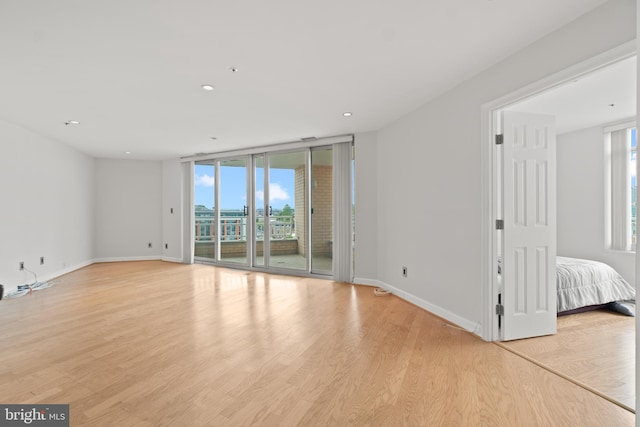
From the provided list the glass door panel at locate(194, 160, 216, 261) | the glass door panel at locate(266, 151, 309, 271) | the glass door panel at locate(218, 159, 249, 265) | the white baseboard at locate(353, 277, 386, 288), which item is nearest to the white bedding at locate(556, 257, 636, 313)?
the white baseboard at locate(353, 277, 386, 288)

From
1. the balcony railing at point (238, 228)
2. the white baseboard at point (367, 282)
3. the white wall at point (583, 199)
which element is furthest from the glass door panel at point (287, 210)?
the white wall at point (583, 199)

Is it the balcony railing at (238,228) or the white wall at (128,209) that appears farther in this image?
the white wall at (128,209)

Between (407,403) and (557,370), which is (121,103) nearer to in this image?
(407,403)

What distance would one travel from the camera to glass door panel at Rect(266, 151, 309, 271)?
5496mm

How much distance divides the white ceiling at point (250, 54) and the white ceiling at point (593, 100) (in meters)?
0.80

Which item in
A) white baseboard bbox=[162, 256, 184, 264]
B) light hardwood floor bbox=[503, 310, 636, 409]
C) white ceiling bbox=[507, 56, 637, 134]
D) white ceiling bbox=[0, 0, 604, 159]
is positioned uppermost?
white ceiling bbox=[0, 0, 604, 159]

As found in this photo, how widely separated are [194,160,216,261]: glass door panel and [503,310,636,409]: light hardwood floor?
5711 mm

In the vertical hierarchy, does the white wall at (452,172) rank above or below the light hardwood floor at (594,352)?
above

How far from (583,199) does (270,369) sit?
5038 mm

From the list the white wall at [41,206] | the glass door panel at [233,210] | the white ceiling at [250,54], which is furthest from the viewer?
the glass door panel at [233,210]

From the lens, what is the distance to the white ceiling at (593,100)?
2.75 meters

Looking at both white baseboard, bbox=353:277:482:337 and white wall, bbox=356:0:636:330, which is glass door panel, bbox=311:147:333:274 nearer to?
white baseboard, bbox=353:277:482:337

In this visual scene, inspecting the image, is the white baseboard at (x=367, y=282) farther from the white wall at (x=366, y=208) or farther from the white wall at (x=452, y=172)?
the white wall at (x=452, y=172)

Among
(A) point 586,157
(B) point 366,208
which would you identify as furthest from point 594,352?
(A) point 586,157
